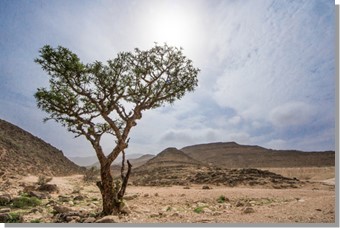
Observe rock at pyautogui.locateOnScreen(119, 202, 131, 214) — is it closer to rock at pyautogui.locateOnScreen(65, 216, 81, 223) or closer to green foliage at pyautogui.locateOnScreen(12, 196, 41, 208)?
rock at pyautogui.locateOnScreen(65, 216, 81, 223)

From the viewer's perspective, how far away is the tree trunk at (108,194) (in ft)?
27.8

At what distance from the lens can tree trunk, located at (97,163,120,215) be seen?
848 cm

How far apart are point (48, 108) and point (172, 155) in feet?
130

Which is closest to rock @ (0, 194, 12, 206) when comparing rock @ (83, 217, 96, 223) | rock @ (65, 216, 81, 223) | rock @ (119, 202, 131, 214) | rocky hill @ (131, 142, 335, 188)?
rock @ (65, 216, 81, 223)

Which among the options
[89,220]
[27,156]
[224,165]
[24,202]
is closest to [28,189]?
[24,202]

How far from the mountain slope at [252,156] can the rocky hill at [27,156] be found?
26.2 meters

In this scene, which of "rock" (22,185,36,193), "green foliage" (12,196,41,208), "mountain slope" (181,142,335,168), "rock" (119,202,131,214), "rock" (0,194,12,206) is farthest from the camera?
"mountain slope" (181,142,335,168)

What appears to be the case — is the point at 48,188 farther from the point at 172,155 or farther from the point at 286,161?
the point at 286,161

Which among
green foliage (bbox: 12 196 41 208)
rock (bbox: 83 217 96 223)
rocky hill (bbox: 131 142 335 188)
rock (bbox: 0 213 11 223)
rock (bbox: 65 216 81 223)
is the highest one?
rocky hill (bbox: 131 142 335 188)

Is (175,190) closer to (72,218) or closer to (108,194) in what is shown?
(108,194)

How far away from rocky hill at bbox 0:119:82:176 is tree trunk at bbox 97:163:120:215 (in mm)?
14241

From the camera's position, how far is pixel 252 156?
2307 inches

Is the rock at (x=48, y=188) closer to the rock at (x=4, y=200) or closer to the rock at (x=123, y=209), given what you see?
the rock at (x=4, y=200)

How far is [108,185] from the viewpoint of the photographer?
8625 mm
